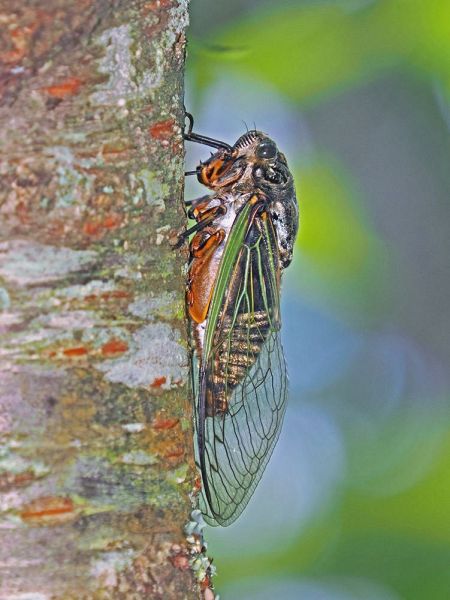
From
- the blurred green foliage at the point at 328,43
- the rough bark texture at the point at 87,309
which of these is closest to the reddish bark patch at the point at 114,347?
the rough bark texture at the point at 87,309

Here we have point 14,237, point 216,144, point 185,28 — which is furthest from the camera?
point 216,144

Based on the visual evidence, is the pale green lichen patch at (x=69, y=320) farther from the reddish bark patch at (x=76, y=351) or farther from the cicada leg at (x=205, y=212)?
the cicada leg at (x=205, y=212)

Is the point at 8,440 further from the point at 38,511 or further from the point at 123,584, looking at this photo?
the point at 123,584

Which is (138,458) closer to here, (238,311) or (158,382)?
(158,382)

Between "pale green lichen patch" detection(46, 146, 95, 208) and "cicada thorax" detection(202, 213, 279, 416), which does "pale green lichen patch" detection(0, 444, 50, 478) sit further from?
"cicada thorax" detection(202, 213, 279, 416)

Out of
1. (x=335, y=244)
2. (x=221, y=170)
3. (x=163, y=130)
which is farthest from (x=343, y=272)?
(x=163, y=130)

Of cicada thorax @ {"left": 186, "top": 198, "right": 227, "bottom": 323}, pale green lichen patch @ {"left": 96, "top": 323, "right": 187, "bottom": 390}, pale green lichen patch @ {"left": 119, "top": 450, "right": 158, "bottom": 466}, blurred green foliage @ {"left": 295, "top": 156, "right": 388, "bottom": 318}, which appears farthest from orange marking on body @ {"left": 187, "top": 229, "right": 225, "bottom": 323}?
blurred green foliage @ {"left": 295, "top": 156, "right": 388, "bottom": 318}

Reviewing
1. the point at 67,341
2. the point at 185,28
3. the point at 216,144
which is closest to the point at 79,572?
the point at 67,341
